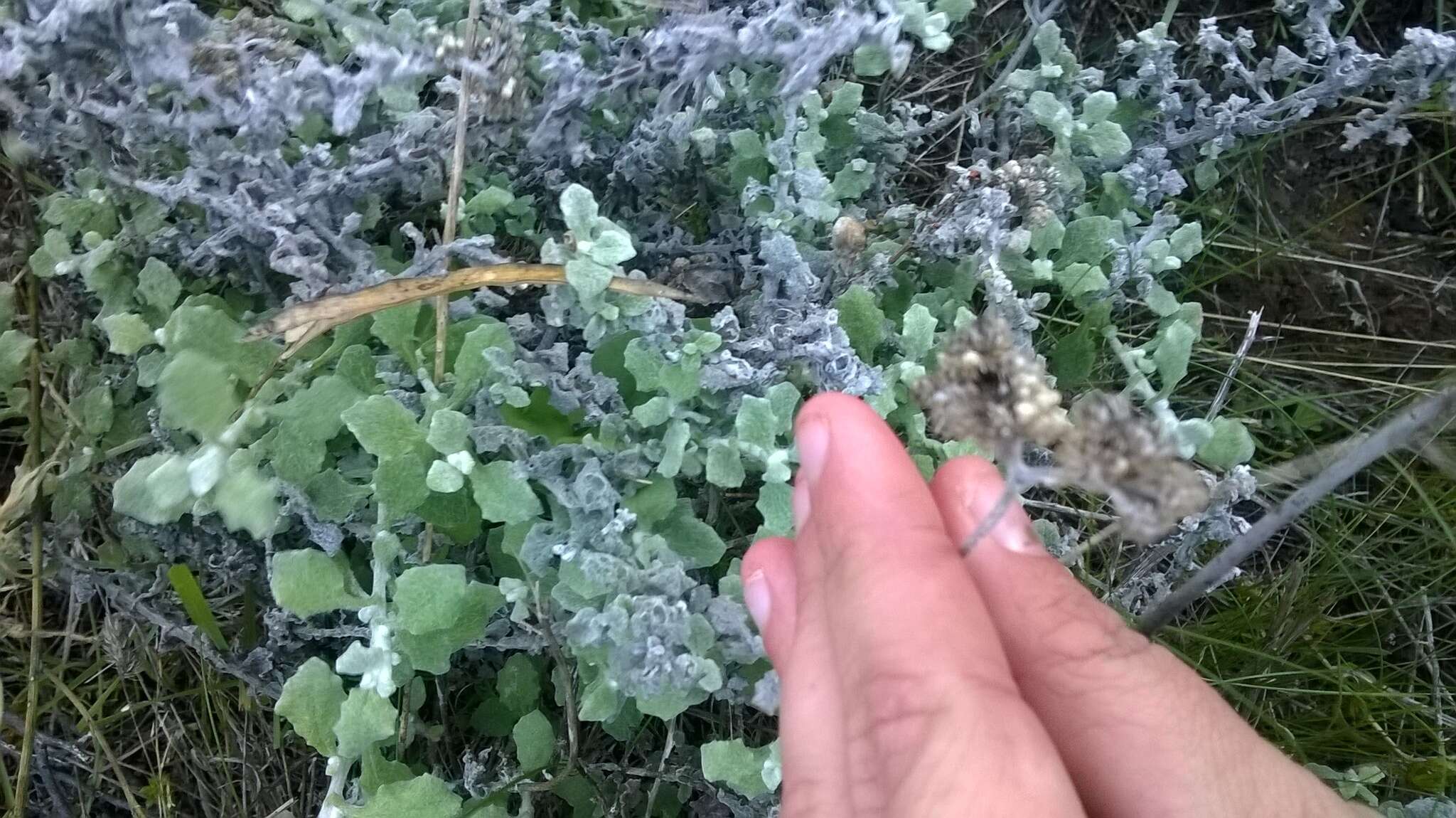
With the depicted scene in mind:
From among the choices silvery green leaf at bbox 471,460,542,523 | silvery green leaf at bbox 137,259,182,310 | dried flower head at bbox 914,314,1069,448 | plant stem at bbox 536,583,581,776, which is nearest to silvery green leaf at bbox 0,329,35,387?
silvery green leaf at bbox 137,259,182,310

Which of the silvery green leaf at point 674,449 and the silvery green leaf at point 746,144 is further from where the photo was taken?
the silvery green leaf at point 746,144

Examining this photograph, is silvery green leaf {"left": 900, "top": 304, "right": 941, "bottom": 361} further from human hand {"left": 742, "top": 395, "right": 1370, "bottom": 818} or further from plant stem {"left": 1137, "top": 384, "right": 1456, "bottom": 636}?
plant stem {"left": 1137, "top": 384, "right": 1456, "bottom": 636}

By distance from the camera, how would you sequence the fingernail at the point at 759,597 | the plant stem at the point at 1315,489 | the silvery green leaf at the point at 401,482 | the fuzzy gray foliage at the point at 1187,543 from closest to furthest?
the plant stem at the point at 1315,489, the fingernail at the point at 759,597, the silvery green leaf at the point at 401,482, the fuzzy gray foliage at the point at 1187,543

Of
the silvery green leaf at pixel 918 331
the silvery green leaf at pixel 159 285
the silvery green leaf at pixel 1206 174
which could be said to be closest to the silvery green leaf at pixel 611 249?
the silvery green leaf at pixel 918 331

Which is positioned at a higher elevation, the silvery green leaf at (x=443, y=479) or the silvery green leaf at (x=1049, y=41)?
the silvery green leaf at (x=1049, y=41)

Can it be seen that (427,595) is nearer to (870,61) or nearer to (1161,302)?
(870,61)

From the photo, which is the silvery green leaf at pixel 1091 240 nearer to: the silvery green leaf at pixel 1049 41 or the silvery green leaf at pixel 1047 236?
the silvery green leaf at pixel 1047 236

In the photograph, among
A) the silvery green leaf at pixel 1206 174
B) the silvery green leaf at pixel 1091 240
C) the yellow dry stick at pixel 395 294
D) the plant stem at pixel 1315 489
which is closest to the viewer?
the plant stem at pixel 1315 489
